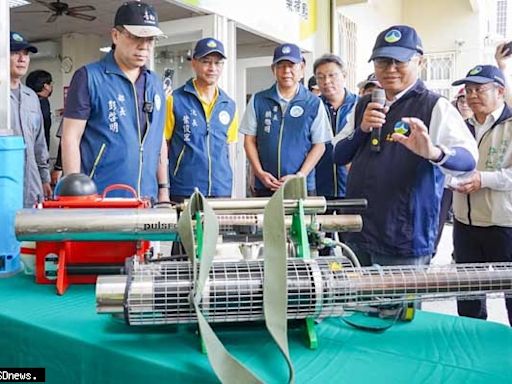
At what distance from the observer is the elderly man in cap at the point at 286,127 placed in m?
2.20

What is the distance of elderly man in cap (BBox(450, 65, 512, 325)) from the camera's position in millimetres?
1755

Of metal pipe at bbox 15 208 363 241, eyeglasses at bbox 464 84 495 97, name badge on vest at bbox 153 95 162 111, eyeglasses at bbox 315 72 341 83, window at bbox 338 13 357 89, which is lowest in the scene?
metal pipe at bbox 15 208 363 241

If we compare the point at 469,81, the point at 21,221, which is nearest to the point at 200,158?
the point at 469,81

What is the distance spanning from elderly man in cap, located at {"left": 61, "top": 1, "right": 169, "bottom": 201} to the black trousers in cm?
116

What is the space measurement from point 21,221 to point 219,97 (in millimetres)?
1458

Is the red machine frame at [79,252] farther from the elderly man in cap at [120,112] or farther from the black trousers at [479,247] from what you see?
the black trousers at [479,247]

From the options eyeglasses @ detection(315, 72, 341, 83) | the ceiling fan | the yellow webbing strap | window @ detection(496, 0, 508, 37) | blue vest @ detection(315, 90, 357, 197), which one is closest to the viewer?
the yellow webbing strap

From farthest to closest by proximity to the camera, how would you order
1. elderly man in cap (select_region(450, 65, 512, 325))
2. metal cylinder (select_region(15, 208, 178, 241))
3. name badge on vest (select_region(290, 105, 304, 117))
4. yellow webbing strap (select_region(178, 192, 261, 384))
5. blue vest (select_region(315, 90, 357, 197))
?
blue vest (select_region(315, 90, 357, 197))
name badge on vest (select_region(290, 105, 304, 117))
elderly man in cap (select_region(450, 65, 512, 325))
metal cylinder (select_region(15, 208, 178, 241))
yellow webbing strap (select_region(178, 192, 261, 384))

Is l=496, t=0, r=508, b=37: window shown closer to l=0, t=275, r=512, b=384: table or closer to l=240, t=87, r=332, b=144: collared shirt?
l=240, t=87, r=332, b=144: collared shirt

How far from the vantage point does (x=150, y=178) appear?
1654mm

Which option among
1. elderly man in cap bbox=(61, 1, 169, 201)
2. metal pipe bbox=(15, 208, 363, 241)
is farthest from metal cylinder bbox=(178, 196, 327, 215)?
elderly man in cap bbox=(61, 1, 169, 201)

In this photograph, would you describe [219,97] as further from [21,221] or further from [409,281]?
[409,281]

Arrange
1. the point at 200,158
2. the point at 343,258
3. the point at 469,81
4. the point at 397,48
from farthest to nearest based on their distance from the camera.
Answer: the point at 200,158
the point at 469,81
the point at 397,48
the point at 343,258

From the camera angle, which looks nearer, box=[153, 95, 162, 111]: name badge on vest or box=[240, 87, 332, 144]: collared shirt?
box=[153, 95, 162, 111]: name badge on vest
